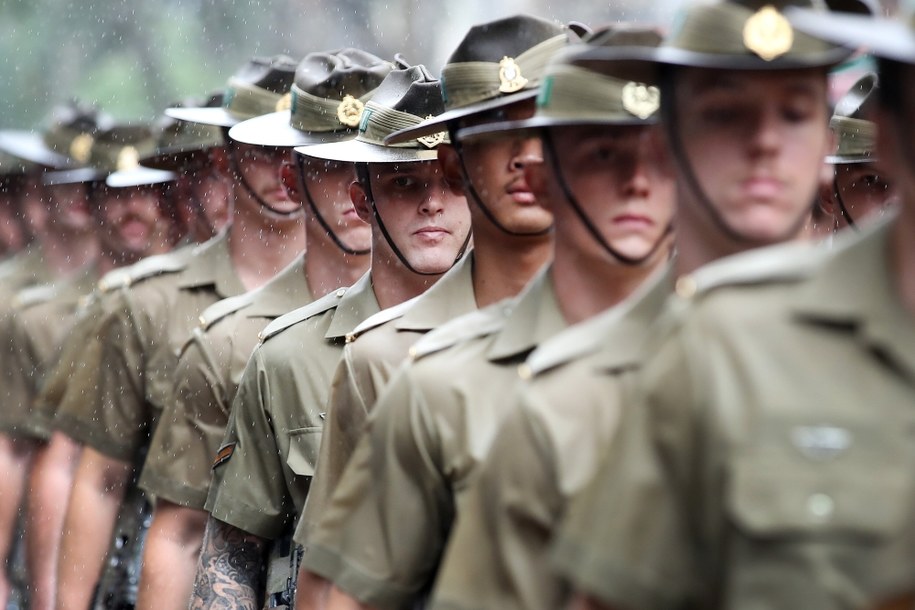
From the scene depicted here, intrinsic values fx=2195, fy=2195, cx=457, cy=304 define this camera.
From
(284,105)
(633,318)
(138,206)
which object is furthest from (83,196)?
(633,318)

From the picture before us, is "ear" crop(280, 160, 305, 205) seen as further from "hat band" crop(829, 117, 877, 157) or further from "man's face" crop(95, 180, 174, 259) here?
"man's face" crop(95, 180, 174, 259)

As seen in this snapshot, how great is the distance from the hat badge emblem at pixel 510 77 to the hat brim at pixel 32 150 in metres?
8.08

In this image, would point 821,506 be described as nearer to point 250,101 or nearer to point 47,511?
point 250,101

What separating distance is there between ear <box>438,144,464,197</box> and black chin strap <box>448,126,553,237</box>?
2.1 inches

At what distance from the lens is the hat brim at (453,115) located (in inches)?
236

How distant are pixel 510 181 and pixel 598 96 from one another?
109cm

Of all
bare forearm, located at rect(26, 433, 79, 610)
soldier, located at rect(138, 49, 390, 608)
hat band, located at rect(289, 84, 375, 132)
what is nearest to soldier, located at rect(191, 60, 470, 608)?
soldier, located at rect(138, 49, 390, 608)

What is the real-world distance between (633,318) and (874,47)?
1020 mm

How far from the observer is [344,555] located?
18.1 ft

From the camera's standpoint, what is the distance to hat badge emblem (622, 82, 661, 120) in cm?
496

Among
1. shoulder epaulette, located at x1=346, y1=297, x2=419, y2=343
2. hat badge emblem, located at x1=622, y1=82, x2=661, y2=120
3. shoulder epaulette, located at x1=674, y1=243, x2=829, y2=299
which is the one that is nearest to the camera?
shoulder epaulette, located at x1=674, y1=243, x2=829, y2=299

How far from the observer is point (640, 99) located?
4.98m

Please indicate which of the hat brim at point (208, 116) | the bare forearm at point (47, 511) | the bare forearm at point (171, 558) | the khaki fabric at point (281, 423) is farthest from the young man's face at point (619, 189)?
the bare forearm at point (47, 511)

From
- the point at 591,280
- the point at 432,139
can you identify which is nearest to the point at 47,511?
the point at 432,139
